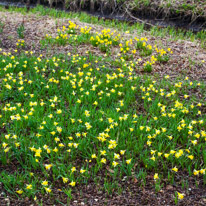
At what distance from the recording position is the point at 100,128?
3.23 meters

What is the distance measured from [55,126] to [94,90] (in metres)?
1.02

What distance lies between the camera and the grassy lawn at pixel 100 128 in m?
2.63

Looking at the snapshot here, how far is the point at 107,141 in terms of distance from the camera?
9.87 ft

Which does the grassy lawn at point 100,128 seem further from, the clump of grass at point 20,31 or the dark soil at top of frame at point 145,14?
the dark soil at top of frame at point 145,14

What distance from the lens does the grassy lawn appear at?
263 cm

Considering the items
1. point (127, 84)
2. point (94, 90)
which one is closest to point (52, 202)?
point (94, 90)

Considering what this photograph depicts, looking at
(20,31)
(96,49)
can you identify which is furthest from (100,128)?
(20,31)

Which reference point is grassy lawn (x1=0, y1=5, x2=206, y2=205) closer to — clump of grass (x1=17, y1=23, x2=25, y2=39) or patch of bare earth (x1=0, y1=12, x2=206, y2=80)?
patch of bare earth (x1=0, y1=12, x2=206, y2=80)

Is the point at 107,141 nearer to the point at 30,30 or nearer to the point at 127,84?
the point at 127,84

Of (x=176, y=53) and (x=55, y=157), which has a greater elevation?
(x=176, y=53)

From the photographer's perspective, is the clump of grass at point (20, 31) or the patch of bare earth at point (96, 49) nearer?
the patch of bare earth at point (96, 49)

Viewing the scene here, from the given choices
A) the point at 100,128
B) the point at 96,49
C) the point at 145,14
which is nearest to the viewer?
the point at 100,128

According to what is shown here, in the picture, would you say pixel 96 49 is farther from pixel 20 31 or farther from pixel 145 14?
pixel 145 14

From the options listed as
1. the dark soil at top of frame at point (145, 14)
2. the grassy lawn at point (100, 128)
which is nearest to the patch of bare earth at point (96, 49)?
the grassy lawn at point (100, 128)
